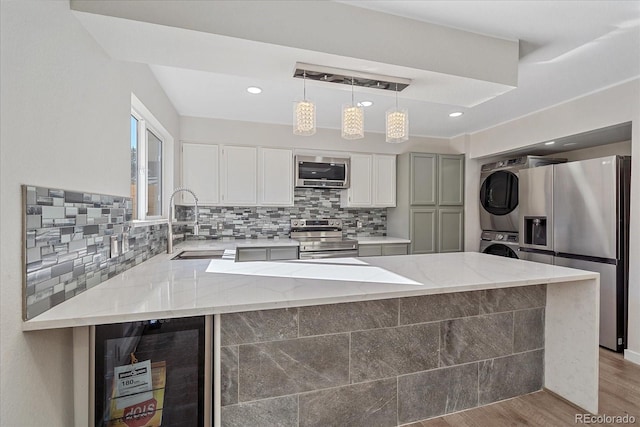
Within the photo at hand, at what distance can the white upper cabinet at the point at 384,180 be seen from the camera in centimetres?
427

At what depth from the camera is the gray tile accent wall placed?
1354mm

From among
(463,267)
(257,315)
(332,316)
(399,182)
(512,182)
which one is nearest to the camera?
(257,315)

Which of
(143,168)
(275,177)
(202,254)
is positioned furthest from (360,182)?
(143,168)

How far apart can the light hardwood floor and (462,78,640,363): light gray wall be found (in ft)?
2.27

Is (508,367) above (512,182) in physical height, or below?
below

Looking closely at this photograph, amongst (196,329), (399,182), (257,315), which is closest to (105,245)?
(196,329)

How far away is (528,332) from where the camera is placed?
75.7 inches

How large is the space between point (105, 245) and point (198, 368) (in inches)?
31.1

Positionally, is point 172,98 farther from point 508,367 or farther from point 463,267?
point 508,367

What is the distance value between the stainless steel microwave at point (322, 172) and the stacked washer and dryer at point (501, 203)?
74.8 inches

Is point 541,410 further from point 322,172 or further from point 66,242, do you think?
point 322,172

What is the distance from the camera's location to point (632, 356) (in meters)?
2.48

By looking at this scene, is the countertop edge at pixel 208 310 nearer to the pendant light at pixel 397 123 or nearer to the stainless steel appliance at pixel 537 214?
the pendant light at pixel 397 123

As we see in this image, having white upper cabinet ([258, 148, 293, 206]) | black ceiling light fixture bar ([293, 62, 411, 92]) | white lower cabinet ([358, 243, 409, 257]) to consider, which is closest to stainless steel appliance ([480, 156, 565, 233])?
white lower cabinet ([358, 243, 409, 257])
